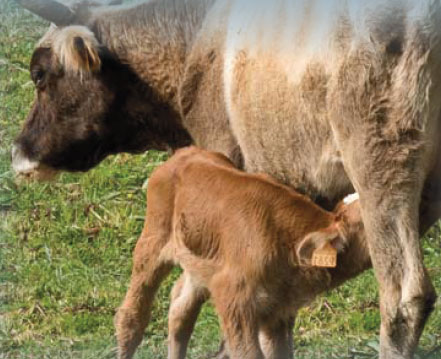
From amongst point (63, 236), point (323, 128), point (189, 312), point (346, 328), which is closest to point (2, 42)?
point (63, 236)

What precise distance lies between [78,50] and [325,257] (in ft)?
7.28

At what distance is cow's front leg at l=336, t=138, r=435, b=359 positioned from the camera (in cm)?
618

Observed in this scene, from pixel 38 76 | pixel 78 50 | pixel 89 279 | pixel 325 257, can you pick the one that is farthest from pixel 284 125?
pixel 89 279

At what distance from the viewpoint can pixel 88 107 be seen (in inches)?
316

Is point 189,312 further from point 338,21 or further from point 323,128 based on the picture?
point 338,21

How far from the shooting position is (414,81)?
601 centimetres

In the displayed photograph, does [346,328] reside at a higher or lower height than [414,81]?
lower

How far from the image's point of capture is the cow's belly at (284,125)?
654 cm

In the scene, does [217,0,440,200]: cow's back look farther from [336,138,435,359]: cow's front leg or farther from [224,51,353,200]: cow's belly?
[336,138,435,359]: cow's front leg

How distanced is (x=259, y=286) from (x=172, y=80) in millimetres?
1710

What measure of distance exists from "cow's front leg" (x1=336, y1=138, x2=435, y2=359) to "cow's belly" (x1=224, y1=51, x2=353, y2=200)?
0.31m

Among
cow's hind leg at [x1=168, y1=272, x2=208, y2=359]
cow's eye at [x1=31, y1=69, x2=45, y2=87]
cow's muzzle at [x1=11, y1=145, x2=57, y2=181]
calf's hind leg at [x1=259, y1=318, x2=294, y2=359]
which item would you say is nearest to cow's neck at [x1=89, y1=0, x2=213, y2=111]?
cow's eye at [x1=31, y1=69, x2=45, y2=87]

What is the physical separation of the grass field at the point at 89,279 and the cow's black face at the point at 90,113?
55.0 inches

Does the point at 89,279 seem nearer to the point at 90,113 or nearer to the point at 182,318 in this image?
the point at 90,113
